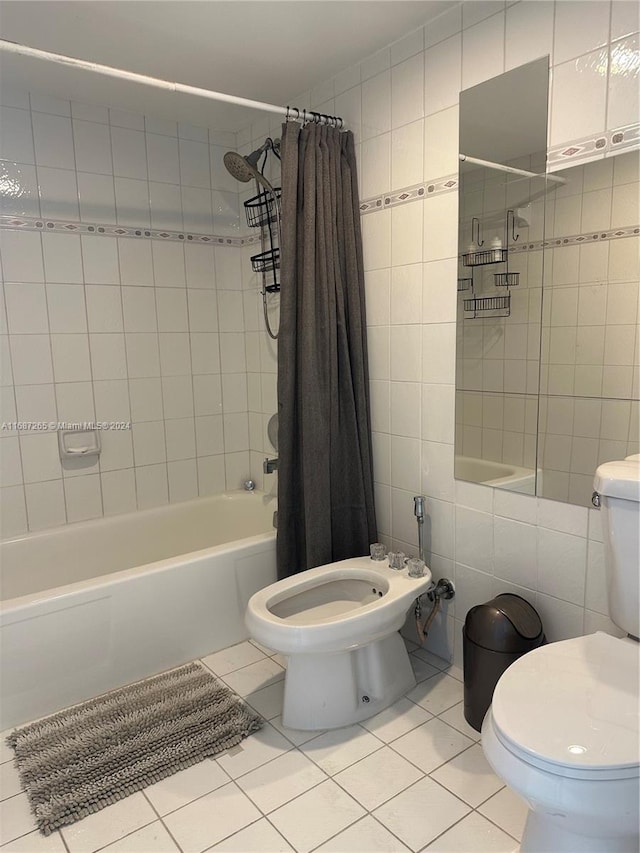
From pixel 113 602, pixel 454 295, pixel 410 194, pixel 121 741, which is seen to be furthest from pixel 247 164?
pixel 121 741

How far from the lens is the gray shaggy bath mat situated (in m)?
1.65

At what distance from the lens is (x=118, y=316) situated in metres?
2.78

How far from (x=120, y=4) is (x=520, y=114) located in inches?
51.7

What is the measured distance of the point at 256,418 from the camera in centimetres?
322

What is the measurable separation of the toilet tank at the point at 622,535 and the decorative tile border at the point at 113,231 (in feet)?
7.18

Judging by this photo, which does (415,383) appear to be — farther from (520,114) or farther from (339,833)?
(339,833)

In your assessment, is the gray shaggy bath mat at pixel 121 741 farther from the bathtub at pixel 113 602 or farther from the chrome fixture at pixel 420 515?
the chrome fixture at pixel 420 515

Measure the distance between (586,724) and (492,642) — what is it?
0.61 m

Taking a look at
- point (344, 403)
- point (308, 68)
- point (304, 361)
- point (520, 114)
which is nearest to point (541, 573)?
point (344, 403)

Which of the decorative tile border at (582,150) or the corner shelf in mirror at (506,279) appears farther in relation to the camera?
the corner shelf in mirror at (506,279)

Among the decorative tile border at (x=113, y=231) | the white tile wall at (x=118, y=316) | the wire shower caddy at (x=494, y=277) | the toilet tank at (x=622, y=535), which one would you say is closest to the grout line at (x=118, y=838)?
the toilet tank at (x=622, y=535)

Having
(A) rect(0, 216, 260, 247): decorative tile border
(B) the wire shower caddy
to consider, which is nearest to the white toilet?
(B) the wire shower caddy

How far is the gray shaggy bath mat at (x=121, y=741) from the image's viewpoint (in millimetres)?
1654

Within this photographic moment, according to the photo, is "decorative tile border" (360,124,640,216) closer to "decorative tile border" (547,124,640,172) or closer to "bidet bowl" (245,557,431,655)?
"decorative tile border" (547,124,640,172)
